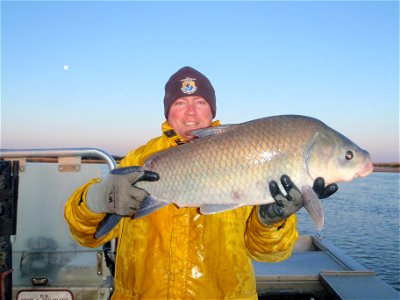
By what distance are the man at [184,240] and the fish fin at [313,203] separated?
2.4 inches

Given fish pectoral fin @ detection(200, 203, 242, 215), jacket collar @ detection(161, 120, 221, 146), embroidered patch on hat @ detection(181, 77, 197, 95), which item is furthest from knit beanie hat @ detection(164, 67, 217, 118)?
fish pectoral fin @ detection(200, 203, 242, 215)

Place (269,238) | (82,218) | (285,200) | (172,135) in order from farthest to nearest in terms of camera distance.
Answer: (172,135) < (82,218) < (269,238) < (285,200)

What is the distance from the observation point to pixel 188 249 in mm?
3012

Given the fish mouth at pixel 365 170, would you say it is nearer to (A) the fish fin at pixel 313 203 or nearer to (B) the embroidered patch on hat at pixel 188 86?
(A) the fish fin at pixel 313 203

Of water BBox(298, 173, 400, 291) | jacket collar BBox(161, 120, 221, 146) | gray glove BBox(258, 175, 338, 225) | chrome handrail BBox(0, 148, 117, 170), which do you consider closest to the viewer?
gray glove BBox(258, 175, 338, 225)

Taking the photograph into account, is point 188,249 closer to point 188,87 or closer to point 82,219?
point 82,219

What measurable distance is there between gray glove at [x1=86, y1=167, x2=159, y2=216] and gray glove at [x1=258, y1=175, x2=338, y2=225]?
2.94ft

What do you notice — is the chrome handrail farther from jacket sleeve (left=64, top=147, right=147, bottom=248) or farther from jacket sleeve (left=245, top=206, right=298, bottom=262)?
jacket sleeve (left=245, top=206, right=298, bottom=262)

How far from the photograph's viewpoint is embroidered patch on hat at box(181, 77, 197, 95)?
3857 millimetres

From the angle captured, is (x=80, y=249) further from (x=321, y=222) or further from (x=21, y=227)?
(x=321, y=222)

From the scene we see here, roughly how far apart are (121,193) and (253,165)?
1.05 m

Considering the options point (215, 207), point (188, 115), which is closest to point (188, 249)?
point (215, 207)

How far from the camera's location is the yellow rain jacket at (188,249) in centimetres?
295

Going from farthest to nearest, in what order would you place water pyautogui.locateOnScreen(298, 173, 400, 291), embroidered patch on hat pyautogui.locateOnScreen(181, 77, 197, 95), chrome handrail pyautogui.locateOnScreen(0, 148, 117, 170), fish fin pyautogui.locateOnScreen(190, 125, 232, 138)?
water pyautogui.locateOnScreen(298, 173, 400, 291) → chrome handrail pyautogui.locateOnScreen(0, 148, 117, 170) → embroidered patch on hat pyautogui.locateOnScreen(181, 77, 197, 95) → fish fin pyautogui.locateOnScreen(190, 125, 232, 138)
